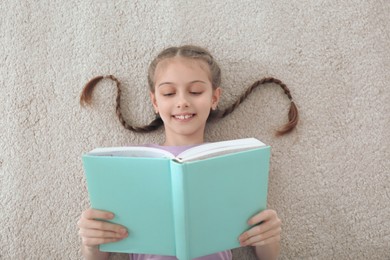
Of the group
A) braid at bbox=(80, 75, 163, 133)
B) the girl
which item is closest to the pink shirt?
the girl

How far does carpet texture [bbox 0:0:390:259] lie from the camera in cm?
97

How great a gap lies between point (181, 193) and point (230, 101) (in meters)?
Result: 0.46

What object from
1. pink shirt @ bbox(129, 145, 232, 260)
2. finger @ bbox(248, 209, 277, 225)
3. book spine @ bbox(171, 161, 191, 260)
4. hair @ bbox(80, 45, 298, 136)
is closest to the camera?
book spine @ bbox(171, 161, 191, 260)

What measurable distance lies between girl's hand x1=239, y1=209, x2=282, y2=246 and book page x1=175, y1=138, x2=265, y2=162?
16 centimetres

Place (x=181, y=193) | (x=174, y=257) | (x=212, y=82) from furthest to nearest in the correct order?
(x=212, y=82), (x=174, y=257), (x=181, y=193)

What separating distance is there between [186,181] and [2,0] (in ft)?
2.97

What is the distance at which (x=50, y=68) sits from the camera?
1.04 m

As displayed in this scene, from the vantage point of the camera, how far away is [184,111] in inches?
34.1

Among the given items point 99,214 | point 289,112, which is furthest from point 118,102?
point 289,112

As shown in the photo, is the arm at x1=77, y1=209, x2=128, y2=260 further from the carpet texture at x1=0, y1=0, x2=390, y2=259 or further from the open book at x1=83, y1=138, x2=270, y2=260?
the carpet texture at x1=0, y1=0, x2=390, y2=259

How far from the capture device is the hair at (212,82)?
95 cm

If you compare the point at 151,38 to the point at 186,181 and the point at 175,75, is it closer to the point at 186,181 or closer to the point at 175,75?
the point at 175,75

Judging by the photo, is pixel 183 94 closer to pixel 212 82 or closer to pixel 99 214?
pixel 212 82

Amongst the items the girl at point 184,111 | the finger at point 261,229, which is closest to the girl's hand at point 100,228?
the girl at point 184,111
